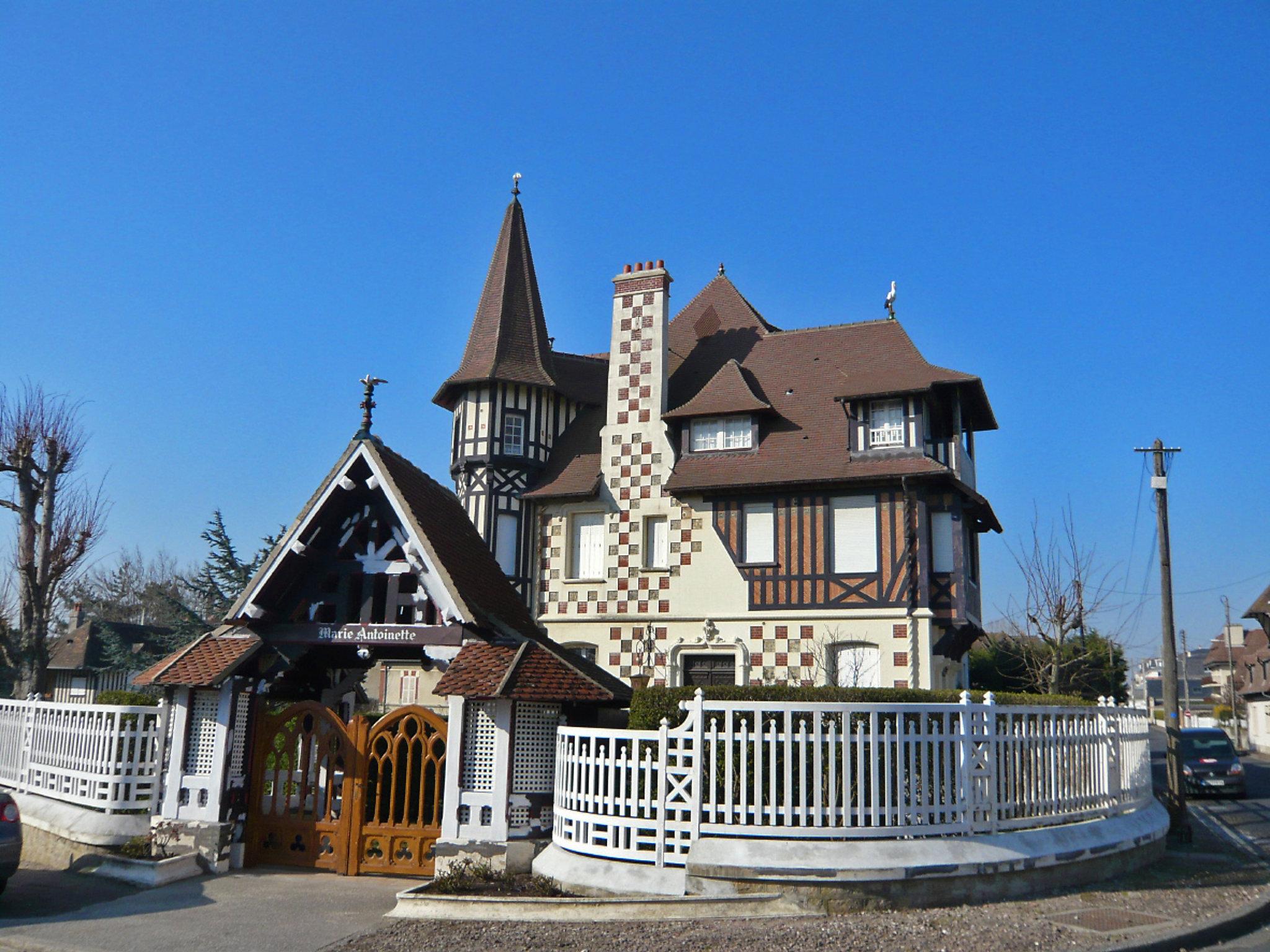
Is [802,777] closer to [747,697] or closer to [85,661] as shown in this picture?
[747,697]

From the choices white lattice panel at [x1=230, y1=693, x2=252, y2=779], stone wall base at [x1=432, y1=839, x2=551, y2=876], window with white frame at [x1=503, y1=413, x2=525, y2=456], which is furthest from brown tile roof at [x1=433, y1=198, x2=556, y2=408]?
stone wall base at [x1=432, y1=839, x2=551, y2=876]

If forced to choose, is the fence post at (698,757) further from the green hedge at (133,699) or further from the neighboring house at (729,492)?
the neighboring house at (729,492)

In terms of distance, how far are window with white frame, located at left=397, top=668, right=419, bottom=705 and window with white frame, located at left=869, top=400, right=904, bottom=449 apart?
522 inches

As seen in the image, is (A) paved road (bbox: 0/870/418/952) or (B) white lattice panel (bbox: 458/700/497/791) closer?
(A) paved road (bbox: 0/870/418/952)

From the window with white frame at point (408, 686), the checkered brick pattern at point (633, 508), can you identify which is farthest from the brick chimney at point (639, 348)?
the window with white frame at point (408, 686)

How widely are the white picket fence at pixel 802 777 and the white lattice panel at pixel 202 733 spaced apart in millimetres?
3975

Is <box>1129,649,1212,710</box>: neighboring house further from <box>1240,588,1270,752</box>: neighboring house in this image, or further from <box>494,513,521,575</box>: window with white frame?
<box>494,513,521,575</box>: window with white frame

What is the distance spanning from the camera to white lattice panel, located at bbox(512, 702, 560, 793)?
1003 cm

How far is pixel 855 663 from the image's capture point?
20031mm

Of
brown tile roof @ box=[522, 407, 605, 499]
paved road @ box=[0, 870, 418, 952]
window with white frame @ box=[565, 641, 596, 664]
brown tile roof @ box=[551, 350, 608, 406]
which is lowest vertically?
paved road @ box=[0, 870, 418, 952]

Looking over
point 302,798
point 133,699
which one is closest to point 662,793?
point 302,798

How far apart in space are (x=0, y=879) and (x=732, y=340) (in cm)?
1902

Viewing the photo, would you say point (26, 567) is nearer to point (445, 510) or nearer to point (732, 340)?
point (445, 510)

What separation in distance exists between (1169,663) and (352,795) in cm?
1167
